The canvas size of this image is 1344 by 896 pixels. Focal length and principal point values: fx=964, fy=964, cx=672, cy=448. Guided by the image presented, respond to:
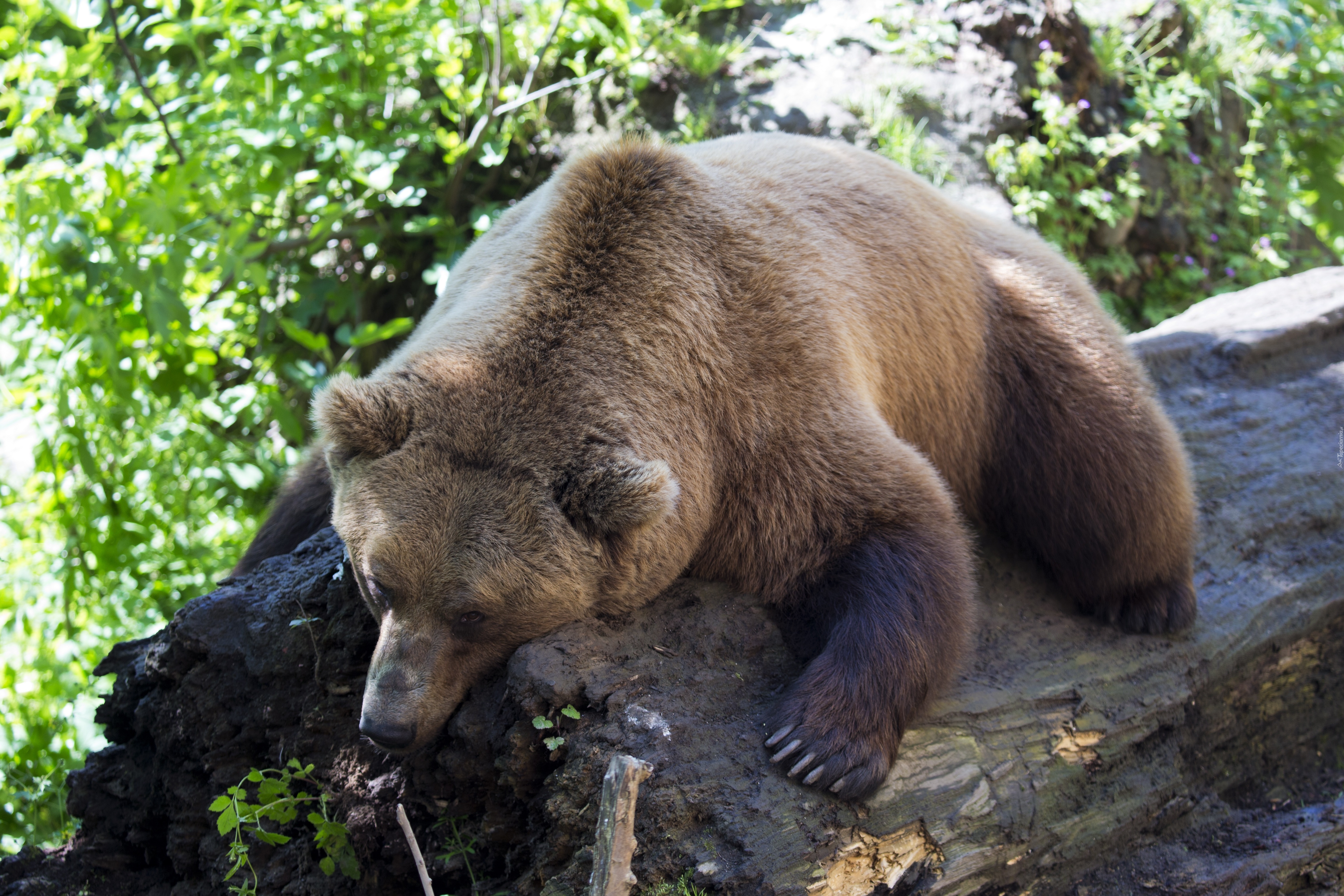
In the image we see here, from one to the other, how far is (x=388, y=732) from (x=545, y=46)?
478 cm

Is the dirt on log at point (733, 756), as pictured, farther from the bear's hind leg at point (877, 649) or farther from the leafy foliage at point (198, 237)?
the leafy foliage at point (198, 237)

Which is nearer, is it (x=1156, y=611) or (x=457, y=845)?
(x=457, y=845)

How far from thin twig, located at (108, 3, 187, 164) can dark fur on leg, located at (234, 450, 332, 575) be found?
2.35 m

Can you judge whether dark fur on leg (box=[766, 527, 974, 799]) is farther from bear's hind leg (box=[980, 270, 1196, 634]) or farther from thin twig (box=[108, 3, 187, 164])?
thin twig (box=[108, 3, 187, 164])

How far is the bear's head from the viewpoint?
2.90 m

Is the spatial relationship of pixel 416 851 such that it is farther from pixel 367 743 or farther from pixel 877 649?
pixel 877 649

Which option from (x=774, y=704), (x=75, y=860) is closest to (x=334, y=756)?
(x=75, y=860)

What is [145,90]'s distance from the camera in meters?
5.38

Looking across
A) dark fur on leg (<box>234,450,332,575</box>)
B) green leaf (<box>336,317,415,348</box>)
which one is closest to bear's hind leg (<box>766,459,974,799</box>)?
dark fur on leg (<box>234,450,332,575</box>)

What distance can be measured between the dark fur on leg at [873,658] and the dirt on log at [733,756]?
0.37 feet

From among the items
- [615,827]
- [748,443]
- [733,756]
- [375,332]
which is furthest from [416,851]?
[375,332]

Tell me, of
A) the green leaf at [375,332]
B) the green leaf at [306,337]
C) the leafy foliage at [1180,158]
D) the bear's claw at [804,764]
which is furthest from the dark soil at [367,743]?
the leafy foliage at [1180,158]

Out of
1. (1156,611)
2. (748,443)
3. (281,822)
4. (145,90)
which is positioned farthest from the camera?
(145,90)

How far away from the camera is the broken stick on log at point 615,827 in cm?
221
